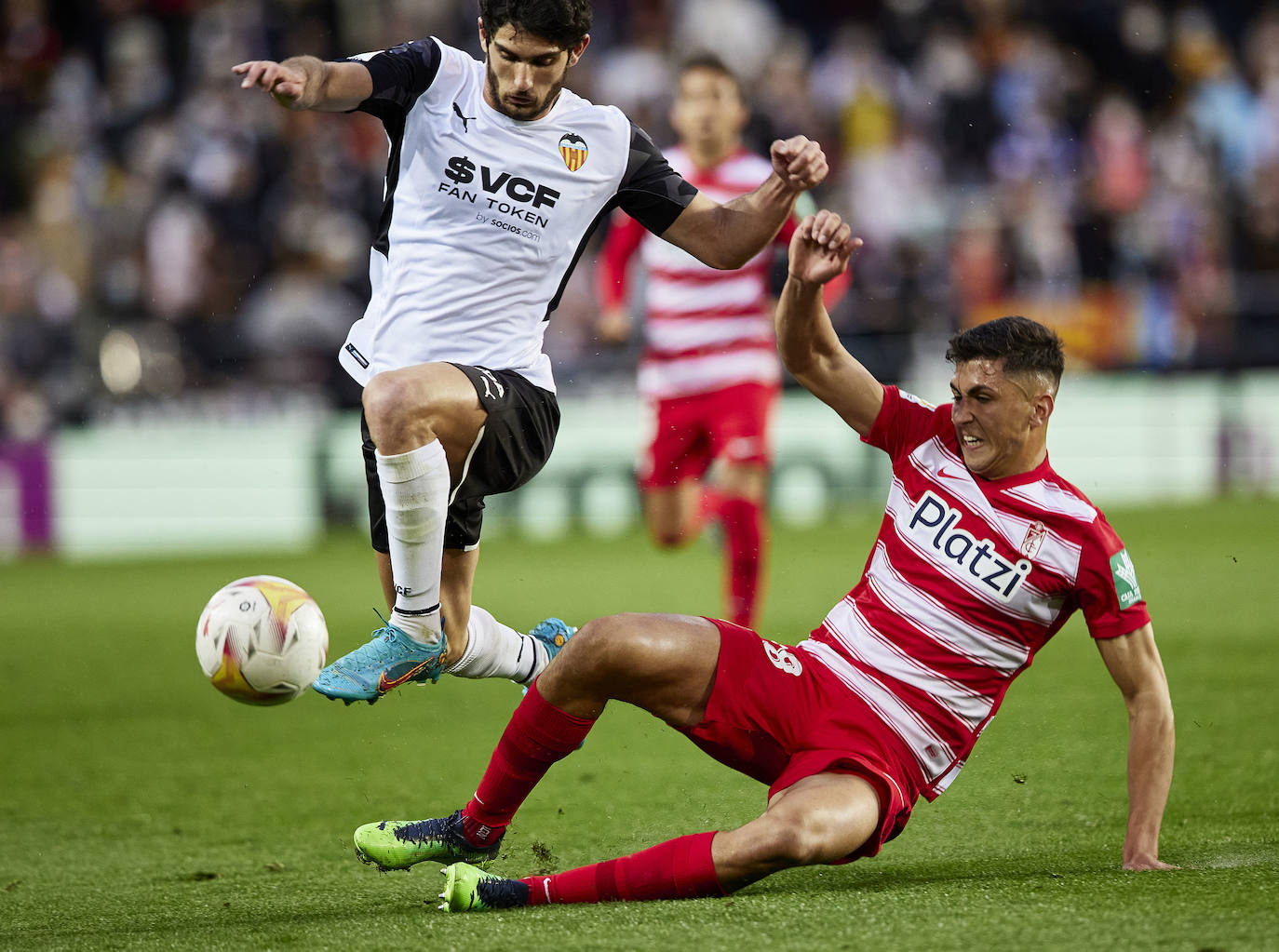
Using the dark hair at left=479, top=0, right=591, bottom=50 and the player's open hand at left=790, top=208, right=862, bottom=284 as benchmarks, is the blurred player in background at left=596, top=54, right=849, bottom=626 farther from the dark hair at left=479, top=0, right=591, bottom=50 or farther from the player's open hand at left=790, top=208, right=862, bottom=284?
the player's open hand at left=790, top=208, right=862, bottom=284

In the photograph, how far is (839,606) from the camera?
4098mm

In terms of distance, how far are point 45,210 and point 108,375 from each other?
6.72ft

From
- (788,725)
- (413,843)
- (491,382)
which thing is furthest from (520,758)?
(491,382)

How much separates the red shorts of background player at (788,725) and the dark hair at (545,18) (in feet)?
5.23

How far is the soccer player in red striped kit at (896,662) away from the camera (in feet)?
12.3

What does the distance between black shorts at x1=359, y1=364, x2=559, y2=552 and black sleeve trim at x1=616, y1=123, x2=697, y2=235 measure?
0.60 meters

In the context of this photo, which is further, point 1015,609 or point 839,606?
point 839,606

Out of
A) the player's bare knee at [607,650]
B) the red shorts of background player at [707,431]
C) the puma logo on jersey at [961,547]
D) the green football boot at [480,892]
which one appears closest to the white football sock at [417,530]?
the player's bare knee at [607,650]

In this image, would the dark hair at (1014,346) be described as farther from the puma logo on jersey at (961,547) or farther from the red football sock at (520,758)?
the red football sock at (520,758)

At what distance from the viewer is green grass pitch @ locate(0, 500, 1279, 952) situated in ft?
11.2

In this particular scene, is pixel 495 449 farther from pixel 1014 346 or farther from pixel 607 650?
pixel 1014 346

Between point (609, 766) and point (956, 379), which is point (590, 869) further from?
point (609, 766)

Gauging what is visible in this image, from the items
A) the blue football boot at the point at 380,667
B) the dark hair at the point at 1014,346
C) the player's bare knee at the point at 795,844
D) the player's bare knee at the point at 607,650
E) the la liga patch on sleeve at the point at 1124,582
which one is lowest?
the player's bare knee at the point at 795,844

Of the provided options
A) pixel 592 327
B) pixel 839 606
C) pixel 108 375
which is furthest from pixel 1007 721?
pixel 108 375
